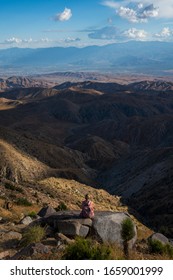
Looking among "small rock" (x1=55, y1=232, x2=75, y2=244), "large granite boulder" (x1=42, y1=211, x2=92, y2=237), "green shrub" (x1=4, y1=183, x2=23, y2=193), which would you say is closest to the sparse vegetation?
"small rock" (x1=55, y1=232, x2=75, y2=244)

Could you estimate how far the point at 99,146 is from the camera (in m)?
96.1

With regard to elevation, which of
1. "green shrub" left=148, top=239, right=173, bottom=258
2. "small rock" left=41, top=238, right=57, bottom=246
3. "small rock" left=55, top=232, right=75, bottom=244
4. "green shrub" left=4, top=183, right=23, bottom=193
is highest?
"small rock" left=41, top=238, right=57, bottom=246

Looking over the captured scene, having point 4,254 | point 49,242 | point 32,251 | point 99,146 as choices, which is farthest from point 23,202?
point 99,146

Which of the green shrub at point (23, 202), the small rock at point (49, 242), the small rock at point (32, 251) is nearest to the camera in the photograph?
the small rock at point (32, 251)

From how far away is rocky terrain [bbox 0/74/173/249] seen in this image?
49.8m

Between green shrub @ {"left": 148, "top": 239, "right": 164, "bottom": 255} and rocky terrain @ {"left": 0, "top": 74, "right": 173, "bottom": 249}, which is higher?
green shrub @ {"left": 148, "top": 239, "right": 164, "bottom": 255}

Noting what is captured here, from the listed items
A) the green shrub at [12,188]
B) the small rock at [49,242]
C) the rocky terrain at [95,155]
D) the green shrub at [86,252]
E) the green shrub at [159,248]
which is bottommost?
the rocky terrain at [95,155]

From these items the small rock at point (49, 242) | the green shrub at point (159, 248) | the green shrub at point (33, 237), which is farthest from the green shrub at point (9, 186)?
the green shrub at point (159, 248)

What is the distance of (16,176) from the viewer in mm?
51812

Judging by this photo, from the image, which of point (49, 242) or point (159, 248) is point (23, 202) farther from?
point (159, 248)

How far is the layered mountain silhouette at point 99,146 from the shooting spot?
54844 mm

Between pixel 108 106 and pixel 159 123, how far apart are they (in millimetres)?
44490

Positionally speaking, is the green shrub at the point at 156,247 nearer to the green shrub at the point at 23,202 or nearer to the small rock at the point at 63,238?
the small rock at the point at 63,238

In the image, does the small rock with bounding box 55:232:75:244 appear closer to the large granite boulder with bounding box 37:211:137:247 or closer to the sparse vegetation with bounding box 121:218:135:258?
the large granite boulder with bounding box 37:211:137:247
